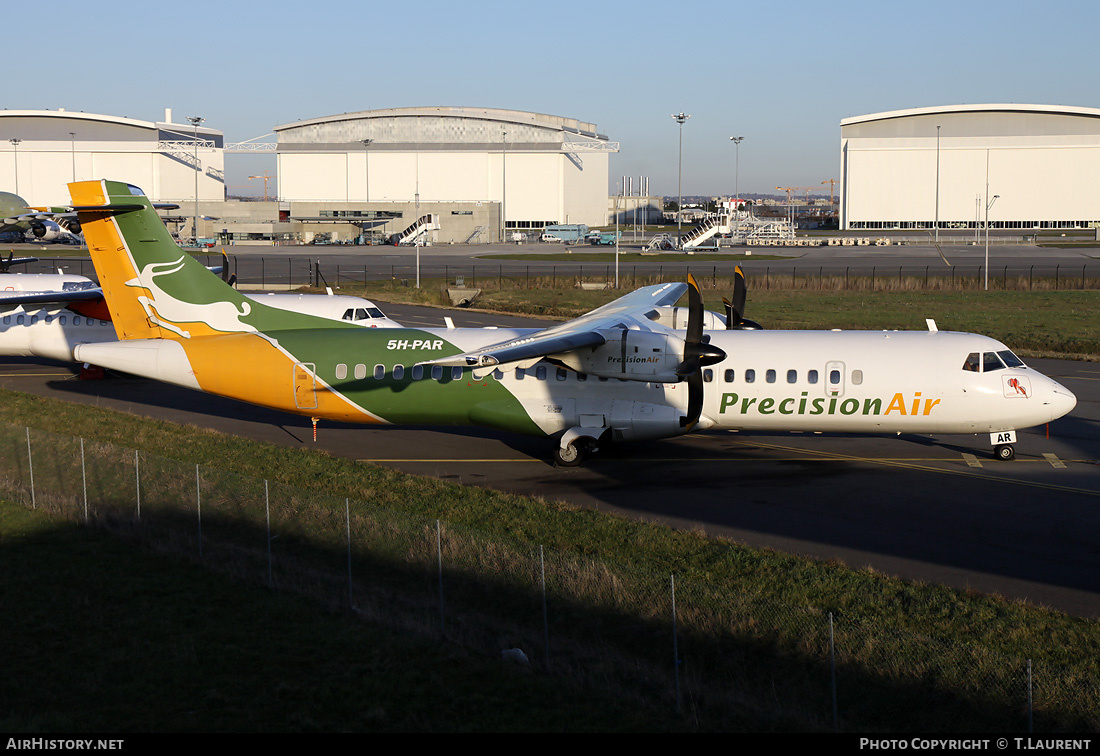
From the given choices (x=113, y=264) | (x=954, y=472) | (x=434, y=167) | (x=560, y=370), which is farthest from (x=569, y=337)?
(x=434, y=167)

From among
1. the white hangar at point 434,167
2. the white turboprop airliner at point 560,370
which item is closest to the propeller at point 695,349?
the white turboprop airliner at point 560,370

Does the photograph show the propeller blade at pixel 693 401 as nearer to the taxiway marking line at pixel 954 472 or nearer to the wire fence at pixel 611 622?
the taxiway marking line at pixel 954 472

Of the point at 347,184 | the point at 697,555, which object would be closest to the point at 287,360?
the point at 697,555

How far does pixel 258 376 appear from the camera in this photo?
2705 centimetres

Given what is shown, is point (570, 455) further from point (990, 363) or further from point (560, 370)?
point (990, 363)

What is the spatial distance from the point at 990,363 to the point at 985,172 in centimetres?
14406

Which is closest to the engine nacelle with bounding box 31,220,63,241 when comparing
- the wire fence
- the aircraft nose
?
the wire fence

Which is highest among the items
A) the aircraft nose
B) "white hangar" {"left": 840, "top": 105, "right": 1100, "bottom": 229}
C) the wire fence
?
"white hangar" {"left": 840, "top": 105, "right": 1100, "bottom": 229}

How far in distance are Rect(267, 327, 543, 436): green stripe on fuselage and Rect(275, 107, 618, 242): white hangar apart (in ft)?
441

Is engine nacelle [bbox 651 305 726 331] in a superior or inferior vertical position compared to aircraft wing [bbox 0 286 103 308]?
inferior

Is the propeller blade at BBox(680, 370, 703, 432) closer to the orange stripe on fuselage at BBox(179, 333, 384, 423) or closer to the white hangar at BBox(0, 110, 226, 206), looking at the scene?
the orange stripe on fuselage at BBox(179, 333, 384, 423)

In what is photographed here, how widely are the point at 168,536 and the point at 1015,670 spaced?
1525 centimetres

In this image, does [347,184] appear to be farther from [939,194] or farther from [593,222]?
[939,194]

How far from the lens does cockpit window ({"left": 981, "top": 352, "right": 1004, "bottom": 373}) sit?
2569 centimetres
